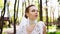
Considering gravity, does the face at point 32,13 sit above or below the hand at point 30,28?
above

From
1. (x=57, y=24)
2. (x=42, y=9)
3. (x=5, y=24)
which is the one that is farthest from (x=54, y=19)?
(x=5, y=24)

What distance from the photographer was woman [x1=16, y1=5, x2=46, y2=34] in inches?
79.7

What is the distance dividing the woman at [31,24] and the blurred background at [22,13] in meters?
0.05

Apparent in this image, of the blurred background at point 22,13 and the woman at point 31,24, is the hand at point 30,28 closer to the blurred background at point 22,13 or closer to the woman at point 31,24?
the woman at point 31,24

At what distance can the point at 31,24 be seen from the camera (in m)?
2.05

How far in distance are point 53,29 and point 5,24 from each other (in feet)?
2.03

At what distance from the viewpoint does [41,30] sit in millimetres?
2045

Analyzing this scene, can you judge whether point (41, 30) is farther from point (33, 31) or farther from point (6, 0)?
point (6, 0)

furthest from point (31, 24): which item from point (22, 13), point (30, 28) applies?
point (22, 13)

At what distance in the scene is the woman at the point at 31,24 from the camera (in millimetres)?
2025

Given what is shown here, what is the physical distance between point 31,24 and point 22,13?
18 centimetres

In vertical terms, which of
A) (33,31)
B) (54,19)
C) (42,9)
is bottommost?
(33,31)

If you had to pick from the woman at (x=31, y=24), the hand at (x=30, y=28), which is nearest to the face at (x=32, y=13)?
the woman at (x=31, y=24)

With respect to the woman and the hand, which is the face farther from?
the hand
